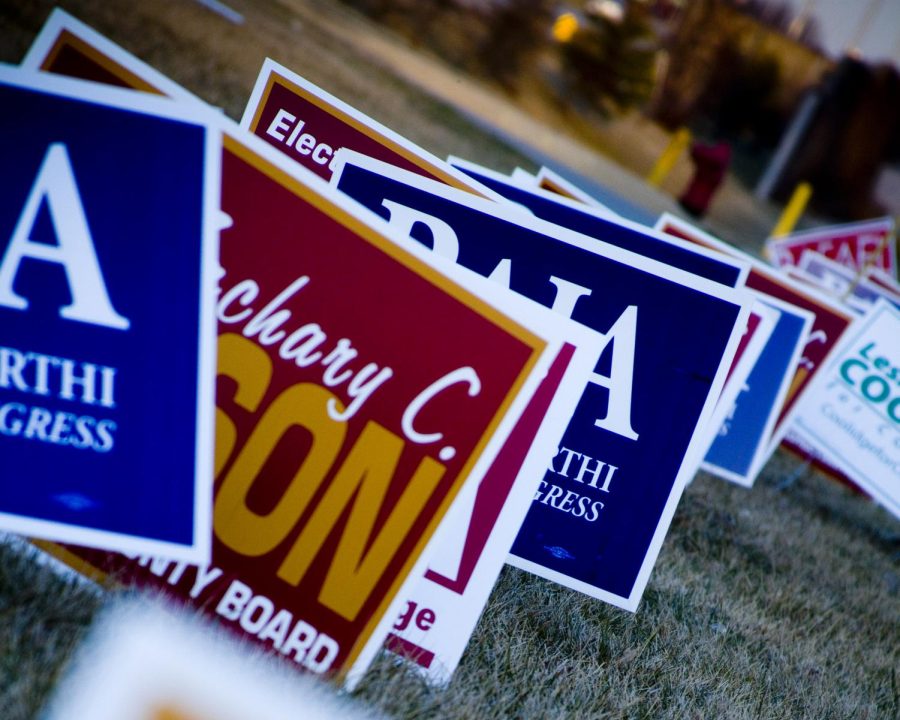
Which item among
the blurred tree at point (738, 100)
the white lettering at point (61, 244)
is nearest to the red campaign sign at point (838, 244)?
the white lettering at point (61, 244)

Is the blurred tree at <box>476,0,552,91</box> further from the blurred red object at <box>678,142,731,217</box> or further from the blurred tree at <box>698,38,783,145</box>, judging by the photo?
the blurred tree at <box>698,38,783,145</box>

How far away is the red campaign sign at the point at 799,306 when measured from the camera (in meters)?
5.19

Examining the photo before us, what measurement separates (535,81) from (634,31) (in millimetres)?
5702

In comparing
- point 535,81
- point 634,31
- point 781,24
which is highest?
point 781,24

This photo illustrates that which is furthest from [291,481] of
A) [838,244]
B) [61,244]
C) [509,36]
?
[509,36]

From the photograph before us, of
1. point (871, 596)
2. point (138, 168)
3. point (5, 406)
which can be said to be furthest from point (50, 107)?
point (871, 596)

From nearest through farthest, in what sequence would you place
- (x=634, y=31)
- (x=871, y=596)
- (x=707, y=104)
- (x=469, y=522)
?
(x=469, y=522) → (x=871, y=596) → (x=634, y=31) → (x=707, y=104)

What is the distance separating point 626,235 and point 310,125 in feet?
4.09

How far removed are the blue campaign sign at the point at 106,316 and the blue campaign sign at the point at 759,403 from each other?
140 inches

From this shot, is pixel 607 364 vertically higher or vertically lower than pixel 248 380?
higher

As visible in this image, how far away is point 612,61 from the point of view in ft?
126

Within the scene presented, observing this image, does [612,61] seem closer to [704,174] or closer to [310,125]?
[704,174]

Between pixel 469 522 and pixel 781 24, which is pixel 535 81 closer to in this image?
pixel 781 24

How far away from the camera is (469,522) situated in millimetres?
2258
